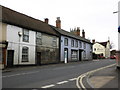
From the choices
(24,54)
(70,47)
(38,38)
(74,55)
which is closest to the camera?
(24,54)

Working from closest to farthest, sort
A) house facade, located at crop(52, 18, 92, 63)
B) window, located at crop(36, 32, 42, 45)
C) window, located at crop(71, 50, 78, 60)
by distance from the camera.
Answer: window, located at crop(36, 32, 42, 45) → house facade, located at crop(52, 18, 92, 63) → window, located at crop(71, 50, 78, 60)

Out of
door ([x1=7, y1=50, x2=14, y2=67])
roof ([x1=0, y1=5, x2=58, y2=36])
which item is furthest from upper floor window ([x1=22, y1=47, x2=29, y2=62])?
roof ([x1=0, y1=5, x2=58, y2=36])

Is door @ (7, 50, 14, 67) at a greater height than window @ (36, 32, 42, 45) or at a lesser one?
lesser

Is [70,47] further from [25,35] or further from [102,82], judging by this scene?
[102,82]

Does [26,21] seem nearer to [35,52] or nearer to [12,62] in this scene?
[35,52]

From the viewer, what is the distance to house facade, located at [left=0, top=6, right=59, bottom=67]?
24.8 metres

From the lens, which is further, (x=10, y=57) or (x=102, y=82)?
(x=10, y=57)

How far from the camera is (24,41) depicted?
28.0 metres

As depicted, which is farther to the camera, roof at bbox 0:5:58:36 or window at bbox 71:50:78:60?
window at bbox 71:50:78:60

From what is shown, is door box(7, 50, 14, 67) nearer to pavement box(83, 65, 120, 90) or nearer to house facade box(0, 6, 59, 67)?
house facade box(0, 6, 59, 67)

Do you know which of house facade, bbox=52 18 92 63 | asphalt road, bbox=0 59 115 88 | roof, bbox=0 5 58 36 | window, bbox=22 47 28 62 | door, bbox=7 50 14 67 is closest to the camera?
asphalt road, bbox=0 59 115 88

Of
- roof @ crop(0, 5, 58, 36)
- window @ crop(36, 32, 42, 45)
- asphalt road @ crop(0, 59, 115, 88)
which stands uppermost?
roof @ crop(0, 5, 58, 36)

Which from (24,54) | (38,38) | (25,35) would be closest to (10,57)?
(24,54)

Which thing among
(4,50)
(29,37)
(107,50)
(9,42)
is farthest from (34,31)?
(107,50)
